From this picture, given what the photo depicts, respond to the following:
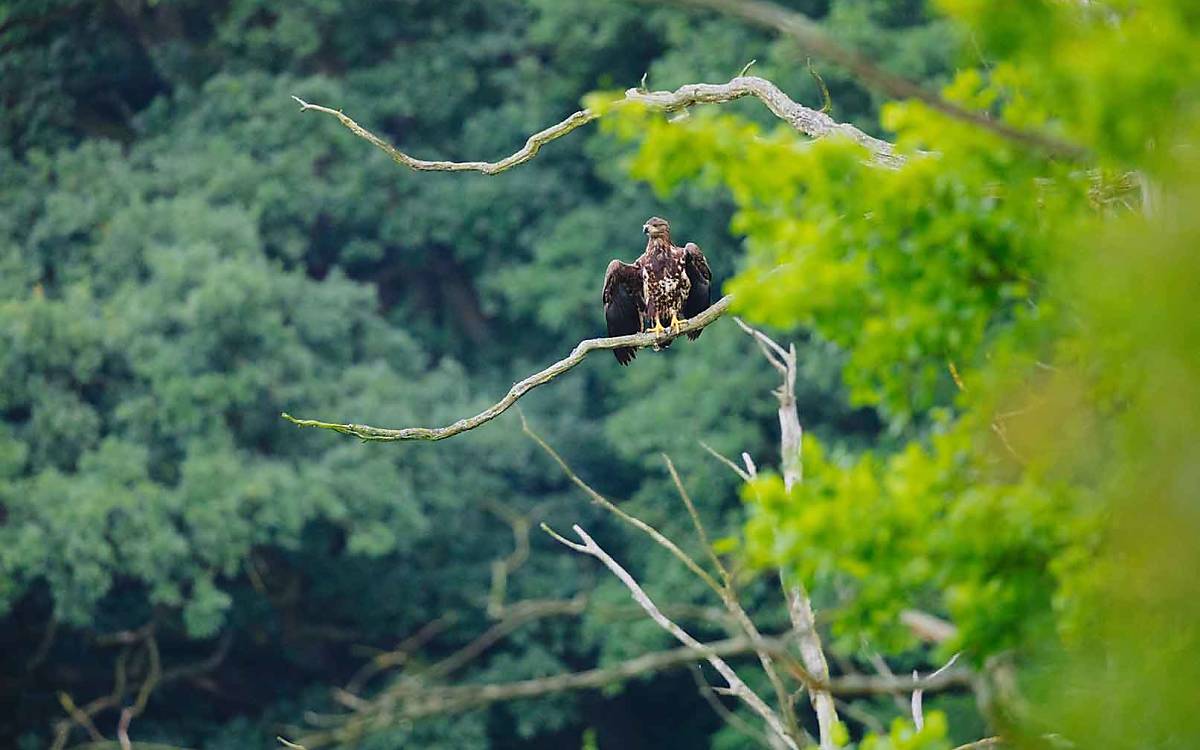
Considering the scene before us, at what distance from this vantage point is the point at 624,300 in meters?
8.77

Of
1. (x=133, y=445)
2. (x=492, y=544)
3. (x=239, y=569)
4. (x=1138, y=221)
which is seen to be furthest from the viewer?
(x=492, y=544)

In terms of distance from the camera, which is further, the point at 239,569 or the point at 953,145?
the point at 239,569

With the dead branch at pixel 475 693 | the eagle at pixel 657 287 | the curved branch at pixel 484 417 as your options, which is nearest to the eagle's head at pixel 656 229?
the eagle at pixel 657 287

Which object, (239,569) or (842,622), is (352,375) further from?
(842,622)

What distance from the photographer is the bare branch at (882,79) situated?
3.46 m

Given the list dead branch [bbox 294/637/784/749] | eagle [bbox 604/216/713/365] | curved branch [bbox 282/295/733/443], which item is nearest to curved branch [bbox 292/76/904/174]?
curved branch [bbox 282/295/733/443]

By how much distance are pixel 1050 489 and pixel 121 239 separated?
14.3 metres

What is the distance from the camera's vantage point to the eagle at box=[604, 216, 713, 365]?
852cm

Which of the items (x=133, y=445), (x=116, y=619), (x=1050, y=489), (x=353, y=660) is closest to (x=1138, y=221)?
(x=1050, y=489)

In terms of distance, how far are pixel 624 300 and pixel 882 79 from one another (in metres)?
5.29

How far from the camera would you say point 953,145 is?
377 centimetres

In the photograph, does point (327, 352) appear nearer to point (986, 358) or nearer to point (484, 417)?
point (484, 417)

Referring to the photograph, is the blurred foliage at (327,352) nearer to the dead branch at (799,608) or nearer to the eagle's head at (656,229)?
the eagle's head at (656,229)

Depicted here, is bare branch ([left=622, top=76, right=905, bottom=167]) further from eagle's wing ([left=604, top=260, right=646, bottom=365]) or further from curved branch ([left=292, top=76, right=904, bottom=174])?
eagle's wing ([left=604, top=260, right=646, bottom=365])
